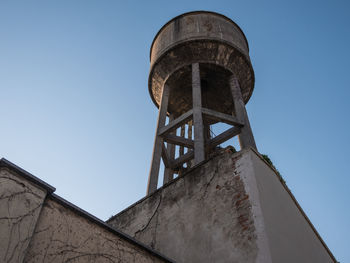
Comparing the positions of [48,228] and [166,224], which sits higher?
[166,224]

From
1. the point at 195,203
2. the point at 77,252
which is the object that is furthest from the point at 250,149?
the point at 77,252

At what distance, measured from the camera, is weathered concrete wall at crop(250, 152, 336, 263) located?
13.1 ft

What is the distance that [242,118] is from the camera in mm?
7988

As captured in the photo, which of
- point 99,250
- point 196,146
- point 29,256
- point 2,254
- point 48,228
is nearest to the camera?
point 2,254

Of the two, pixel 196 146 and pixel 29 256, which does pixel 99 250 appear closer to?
pixel 29 256

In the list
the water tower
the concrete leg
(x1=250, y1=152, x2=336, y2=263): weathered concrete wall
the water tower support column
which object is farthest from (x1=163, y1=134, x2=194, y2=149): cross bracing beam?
(x1=250, y1=152, x2=336, y2=263): weathered concrete wall

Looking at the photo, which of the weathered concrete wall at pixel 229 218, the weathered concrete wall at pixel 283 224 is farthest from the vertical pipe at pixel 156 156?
the weathered concrete wall at pixel 283 224

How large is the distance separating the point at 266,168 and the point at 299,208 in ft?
4.34

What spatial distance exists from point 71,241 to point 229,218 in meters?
2.27

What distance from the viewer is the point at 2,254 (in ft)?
7.85

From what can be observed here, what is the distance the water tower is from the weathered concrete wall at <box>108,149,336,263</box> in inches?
105

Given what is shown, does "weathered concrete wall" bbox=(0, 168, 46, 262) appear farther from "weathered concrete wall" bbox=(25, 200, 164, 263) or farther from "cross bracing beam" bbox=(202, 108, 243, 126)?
"cross bracing beam" bbox=(202, 108, 243, 126)

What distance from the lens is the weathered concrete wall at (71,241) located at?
8.97 ft

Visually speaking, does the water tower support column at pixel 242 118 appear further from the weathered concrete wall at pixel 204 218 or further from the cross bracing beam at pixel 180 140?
the weathered concrete wall at pixel 204 218
